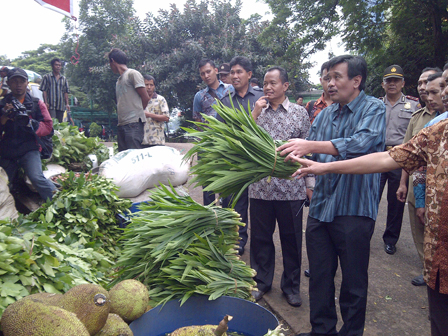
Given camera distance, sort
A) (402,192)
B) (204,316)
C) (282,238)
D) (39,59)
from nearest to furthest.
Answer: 1. (204,316)
2. (282,238)
3. (402,192)
4. (39,59)

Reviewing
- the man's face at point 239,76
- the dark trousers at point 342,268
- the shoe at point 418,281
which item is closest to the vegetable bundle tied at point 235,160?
the dark trousers at point 342,268

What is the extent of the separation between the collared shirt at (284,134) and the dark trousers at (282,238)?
0.24 ft

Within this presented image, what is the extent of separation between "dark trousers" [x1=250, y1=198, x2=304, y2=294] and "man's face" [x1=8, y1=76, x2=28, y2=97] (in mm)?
2946

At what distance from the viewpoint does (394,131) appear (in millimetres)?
4480

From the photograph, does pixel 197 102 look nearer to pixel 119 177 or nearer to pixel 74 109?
pixel 119 177

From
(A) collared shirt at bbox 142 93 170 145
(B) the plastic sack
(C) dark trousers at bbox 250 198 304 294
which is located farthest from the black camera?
(C) dark trousers at bbox 250 198 304 294

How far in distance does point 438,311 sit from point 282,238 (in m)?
1.68

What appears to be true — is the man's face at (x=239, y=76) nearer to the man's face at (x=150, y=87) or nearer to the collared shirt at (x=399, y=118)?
the collared shirt at (x=399, y=118)

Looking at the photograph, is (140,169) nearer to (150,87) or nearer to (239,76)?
(239,76)

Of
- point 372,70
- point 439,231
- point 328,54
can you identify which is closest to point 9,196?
point 439,231

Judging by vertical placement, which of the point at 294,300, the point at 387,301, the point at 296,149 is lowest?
the point at 387,301

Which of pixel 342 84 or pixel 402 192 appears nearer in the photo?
pixel 342 84

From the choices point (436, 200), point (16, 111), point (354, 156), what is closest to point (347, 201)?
point (354, 156)

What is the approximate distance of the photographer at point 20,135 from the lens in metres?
3.83
